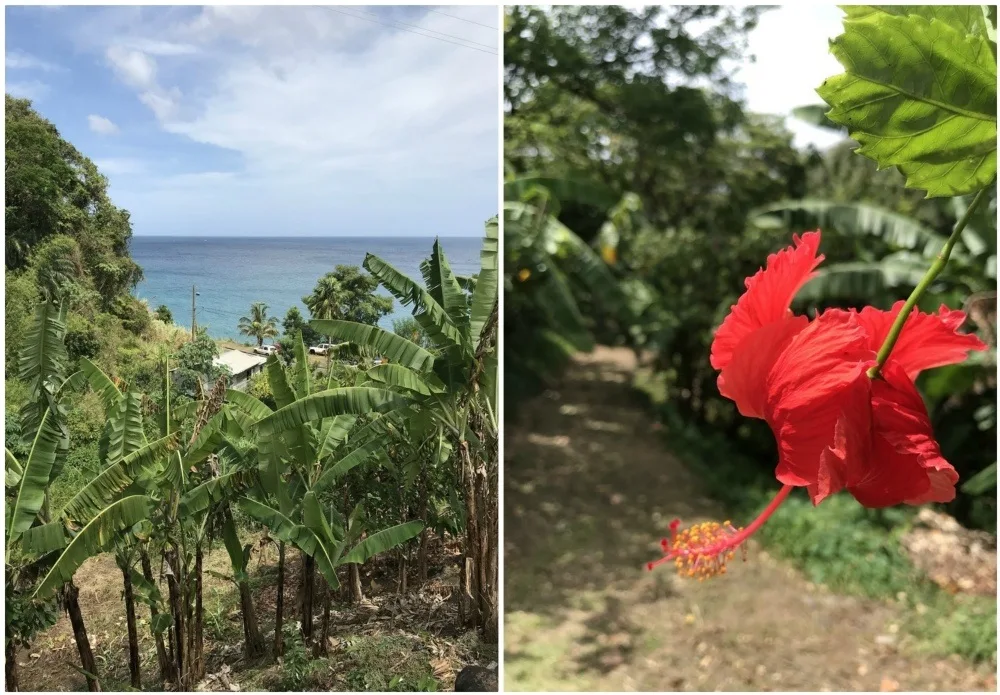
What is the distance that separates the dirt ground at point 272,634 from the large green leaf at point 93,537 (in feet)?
0.23

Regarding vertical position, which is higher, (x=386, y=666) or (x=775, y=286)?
(x=775, y=286)

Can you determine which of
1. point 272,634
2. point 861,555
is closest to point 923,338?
point 272,634

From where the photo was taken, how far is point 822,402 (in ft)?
1.02

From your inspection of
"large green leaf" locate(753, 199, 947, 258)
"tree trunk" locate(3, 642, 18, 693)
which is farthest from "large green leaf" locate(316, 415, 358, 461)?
"large green leaf" locate(753, 199, 947, 258)

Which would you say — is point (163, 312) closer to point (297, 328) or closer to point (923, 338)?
point (297, 328)

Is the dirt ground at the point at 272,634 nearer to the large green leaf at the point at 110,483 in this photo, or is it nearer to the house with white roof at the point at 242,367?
the large green leaf at the point at 110,483

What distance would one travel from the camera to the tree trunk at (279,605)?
192cm

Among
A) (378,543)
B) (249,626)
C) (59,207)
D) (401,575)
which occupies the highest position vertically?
(59,207)

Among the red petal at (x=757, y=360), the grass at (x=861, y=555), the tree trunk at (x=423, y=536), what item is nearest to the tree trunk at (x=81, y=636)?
the tree trunk at (x=423, y=536)

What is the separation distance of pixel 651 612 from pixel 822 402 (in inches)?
118

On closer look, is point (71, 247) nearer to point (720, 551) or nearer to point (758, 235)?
point (720, 551)

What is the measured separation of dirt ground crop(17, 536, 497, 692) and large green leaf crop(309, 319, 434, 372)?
0.46 meters

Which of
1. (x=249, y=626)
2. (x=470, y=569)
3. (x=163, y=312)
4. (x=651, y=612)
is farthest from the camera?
(x=651, y=612)

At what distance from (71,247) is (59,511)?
573 millimetres
